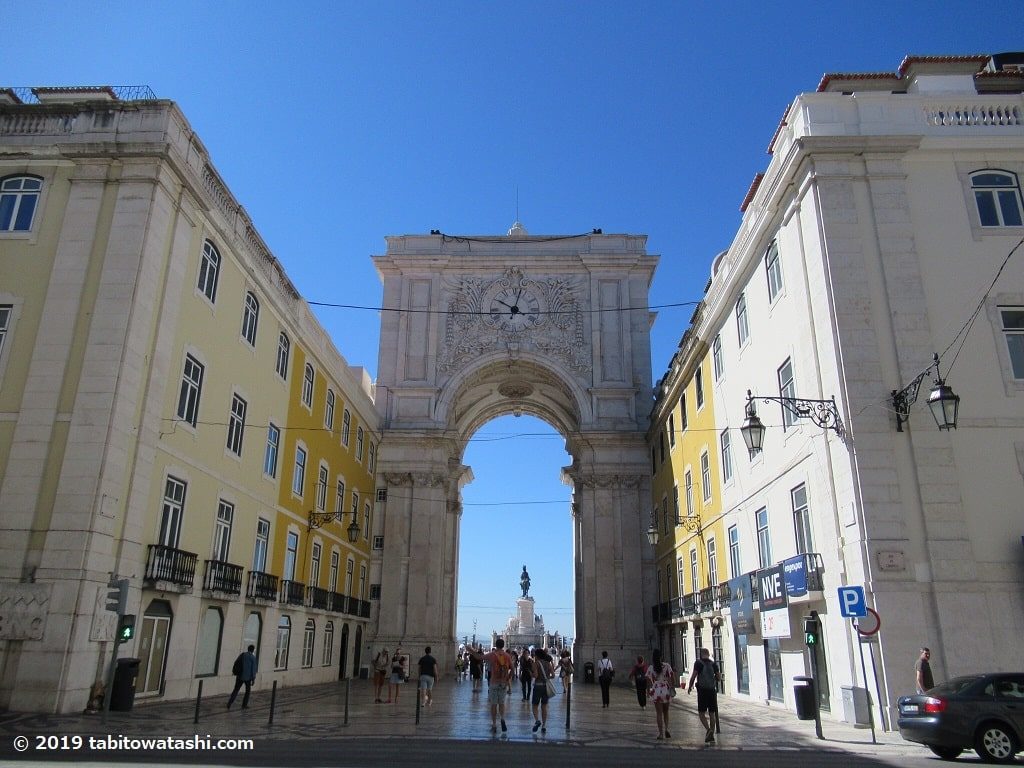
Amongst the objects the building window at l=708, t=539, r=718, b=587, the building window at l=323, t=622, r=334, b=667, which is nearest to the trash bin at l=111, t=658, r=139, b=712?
the building window at l=323, t=622, r=334, b=667

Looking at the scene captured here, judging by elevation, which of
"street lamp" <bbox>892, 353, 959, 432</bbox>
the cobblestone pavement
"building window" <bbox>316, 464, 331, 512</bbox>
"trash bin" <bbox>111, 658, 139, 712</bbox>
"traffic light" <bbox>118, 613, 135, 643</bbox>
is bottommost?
the cobblestone pavement

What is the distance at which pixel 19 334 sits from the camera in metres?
15.6

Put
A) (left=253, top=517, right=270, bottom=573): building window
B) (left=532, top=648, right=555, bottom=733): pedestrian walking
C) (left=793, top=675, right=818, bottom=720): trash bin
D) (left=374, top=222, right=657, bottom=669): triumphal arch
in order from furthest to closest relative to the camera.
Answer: (left=374, top=222, right=657, bottom=669): triumphal arch < (left=253, top=517, right=270, bottom=573): building window < (left=532, top=648, right=555, bottom=733): pedestrian walking < (left=793, top=675, right=818, bottom=720): trash bin

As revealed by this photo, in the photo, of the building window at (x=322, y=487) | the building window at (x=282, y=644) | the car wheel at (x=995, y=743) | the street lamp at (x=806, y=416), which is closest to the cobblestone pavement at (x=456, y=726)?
the car wheel at (x=995, y=743)

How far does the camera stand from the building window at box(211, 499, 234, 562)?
745 inches

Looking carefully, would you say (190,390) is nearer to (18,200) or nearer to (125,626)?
(18,200)

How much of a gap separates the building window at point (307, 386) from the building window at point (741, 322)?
14.3 meters

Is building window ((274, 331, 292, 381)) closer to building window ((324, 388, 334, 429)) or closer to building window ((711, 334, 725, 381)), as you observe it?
building window ((324, 388, 334, 429))

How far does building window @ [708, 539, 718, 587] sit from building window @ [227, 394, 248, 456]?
1508cm

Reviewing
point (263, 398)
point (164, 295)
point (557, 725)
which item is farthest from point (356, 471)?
point (557, 725)

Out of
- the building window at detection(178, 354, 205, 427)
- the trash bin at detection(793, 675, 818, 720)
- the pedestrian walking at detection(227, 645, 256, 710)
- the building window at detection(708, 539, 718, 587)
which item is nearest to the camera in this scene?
Answer: the trash bin at detection(793, 675, 818, 720)

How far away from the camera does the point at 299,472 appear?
25109 millimetres

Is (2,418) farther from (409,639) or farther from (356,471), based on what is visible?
(409,639)

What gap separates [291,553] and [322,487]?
3874 millimetres
